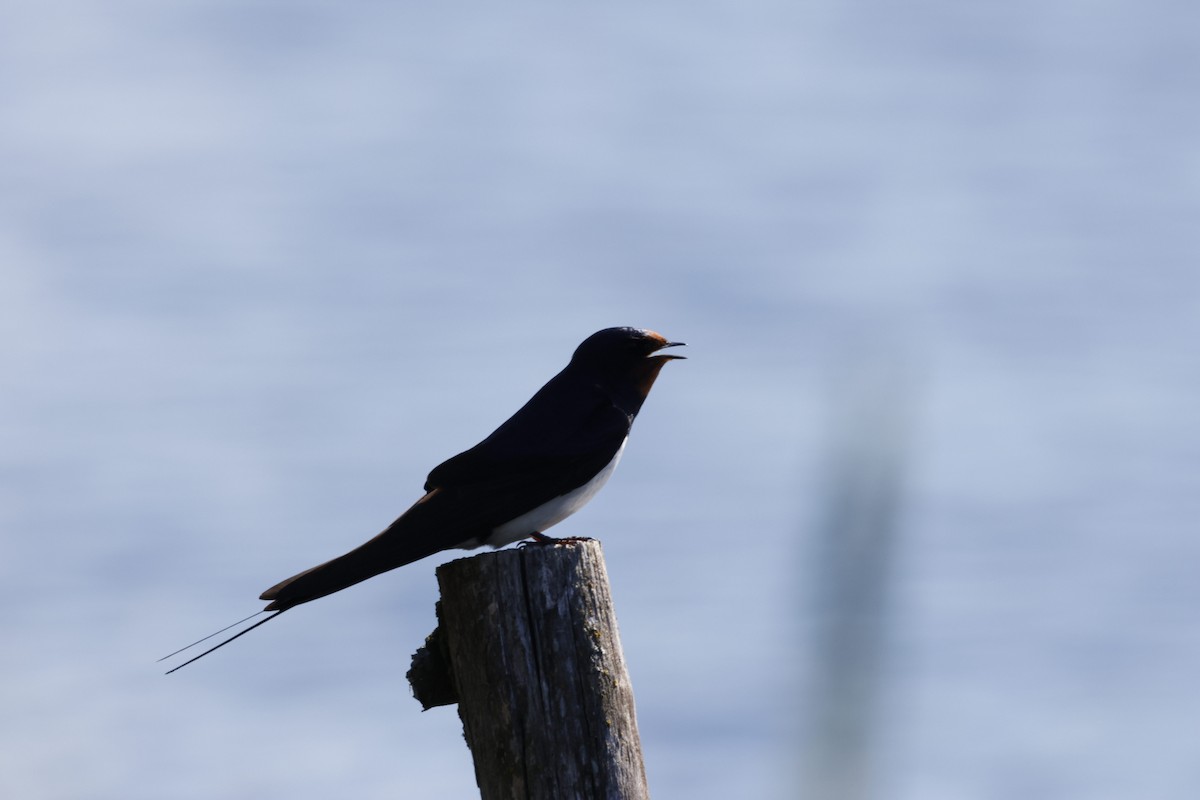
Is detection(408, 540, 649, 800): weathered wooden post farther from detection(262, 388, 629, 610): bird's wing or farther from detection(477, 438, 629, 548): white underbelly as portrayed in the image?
detection(477, 438, 629, 548): white underbelly

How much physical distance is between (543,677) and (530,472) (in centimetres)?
180

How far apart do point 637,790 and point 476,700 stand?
573mm

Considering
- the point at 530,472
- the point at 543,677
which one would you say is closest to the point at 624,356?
the point at 530,472

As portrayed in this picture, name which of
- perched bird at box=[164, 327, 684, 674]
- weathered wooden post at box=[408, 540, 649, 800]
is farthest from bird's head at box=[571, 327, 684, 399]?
weathered wooden post at box=[408, 540, 649, 800]

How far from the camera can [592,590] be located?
4.22 metres

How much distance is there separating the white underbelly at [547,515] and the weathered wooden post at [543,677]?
132 cm

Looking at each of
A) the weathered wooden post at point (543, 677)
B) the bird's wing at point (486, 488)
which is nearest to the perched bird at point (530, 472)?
the bird's wing at point (486, 488)

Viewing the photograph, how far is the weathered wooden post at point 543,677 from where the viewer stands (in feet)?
Result: 13.0

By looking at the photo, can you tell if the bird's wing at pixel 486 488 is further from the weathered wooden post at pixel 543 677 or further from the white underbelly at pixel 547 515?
the weathered wooden post at pixel 543 677

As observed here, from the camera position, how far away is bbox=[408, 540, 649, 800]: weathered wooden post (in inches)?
156

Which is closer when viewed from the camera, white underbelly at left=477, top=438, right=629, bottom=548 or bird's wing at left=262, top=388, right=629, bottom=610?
bird's wing at left=262, top=388, right=629, bottom=610

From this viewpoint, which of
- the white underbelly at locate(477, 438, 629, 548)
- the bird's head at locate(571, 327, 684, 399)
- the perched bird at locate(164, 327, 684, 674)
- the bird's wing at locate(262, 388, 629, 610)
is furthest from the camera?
the bird's head at locate(571, 327, 684, 399)

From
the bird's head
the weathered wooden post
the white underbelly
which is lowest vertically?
the weathered wooden post

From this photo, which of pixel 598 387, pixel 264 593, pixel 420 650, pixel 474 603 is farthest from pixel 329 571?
pixel 598 387
